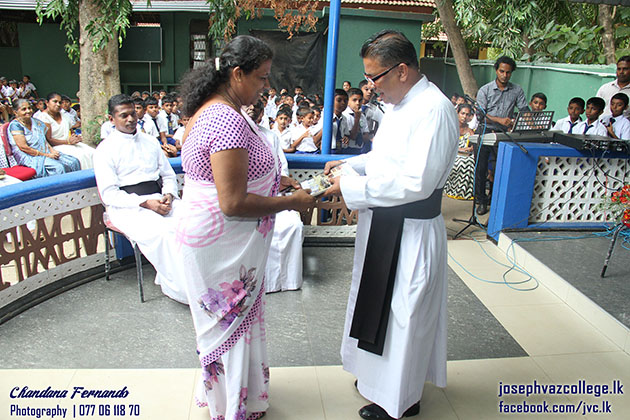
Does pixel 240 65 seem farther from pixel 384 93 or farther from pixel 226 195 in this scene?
pixel 384 93

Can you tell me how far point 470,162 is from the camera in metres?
7.04

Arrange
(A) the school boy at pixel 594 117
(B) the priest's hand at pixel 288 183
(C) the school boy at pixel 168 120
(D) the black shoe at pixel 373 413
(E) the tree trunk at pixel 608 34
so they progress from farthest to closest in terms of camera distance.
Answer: (E) the tree trunk at pixel 608 34
(C) the school boy at pixel 168 120
(A) the school boy at pixel 594 117
(B) the priest's hand at pixel 288 183
(D) the black shoe at pixel 373 413

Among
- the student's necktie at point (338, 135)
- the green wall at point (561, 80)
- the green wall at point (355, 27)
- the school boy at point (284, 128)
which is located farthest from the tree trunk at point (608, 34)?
the school boy at point (284, 128)

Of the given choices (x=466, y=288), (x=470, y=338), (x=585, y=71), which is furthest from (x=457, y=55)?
(x=470, y=338)

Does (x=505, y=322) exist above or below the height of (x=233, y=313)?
below

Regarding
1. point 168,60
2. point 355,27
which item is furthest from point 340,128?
point 168,60

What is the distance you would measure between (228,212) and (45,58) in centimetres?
Result: 1603

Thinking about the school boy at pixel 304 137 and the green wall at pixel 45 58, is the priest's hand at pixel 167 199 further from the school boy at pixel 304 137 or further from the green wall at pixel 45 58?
the green wall at pixel 45 58

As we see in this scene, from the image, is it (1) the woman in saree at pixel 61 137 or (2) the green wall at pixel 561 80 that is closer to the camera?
(1) the woman in saree at pixel 61 137

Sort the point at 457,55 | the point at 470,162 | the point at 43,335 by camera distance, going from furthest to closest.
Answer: the point at 457,55 → the point at 470,162 → the point at 43,335

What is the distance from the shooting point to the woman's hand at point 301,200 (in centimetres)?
221

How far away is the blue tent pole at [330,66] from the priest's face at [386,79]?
8.49 feet

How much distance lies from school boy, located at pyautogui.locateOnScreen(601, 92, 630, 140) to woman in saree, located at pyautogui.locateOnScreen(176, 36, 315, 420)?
553 cm

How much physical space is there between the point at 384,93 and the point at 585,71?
9403mm
